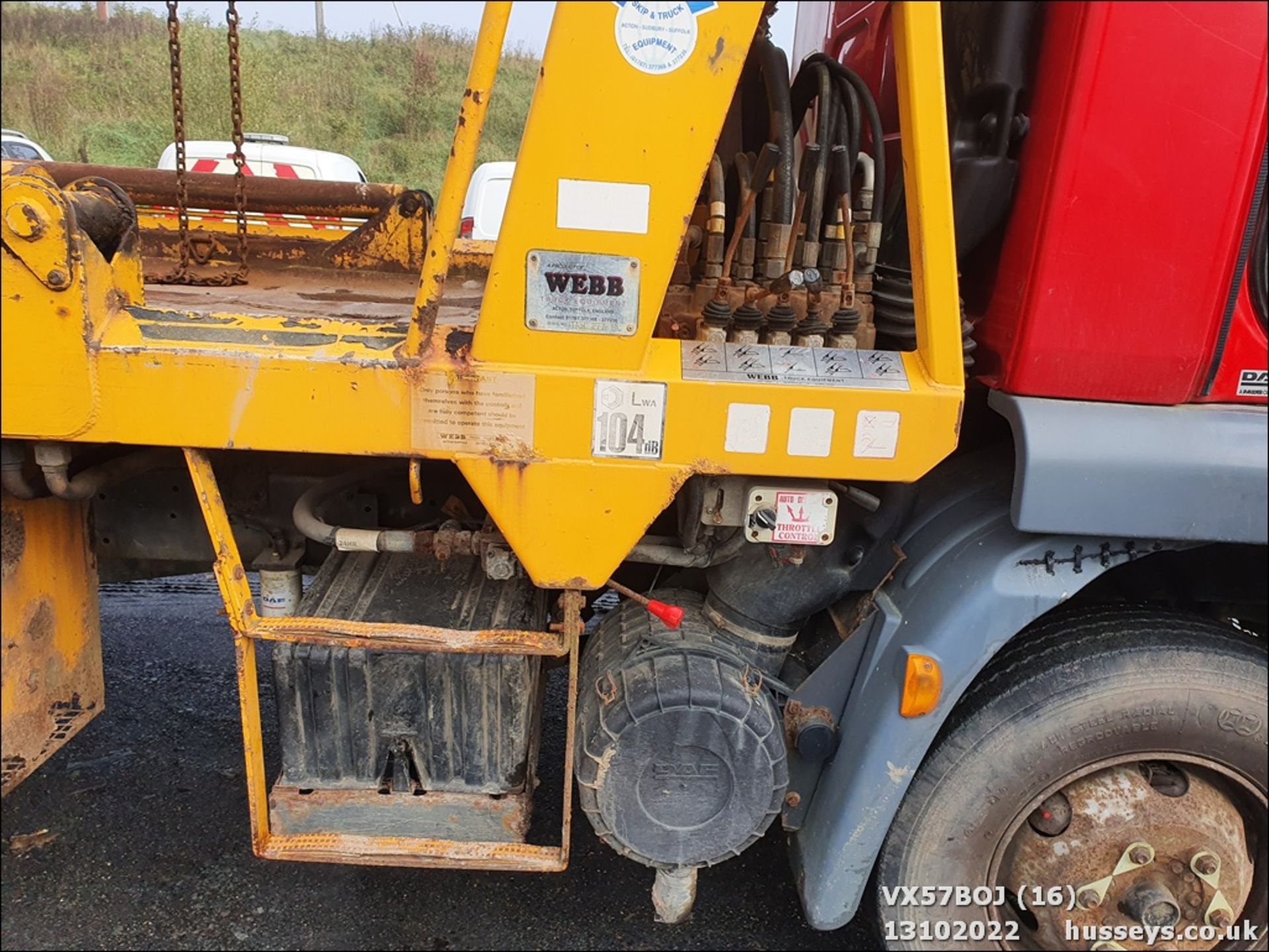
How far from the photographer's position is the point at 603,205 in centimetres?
149

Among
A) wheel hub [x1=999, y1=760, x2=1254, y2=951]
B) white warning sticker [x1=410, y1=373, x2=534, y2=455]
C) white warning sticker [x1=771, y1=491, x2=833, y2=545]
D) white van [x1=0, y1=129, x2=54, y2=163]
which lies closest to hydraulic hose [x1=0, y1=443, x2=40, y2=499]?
white warning sticker [x1=410, y1=373, x2=534, y2=455]

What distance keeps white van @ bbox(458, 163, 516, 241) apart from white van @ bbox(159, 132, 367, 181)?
0.94 metres

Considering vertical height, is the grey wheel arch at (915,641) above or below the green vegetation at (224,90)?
below

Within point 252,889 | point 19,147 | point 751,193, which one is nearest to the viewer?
point 751,193

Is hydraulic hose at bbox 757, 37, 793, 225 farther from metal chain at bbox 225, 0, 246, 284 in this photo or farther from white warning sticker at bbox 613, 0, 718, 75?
metal chain at bbox 225, 0, 246, 284

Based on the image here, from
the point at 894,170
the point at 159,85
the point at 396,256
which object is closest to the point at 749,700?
the point at 894,170

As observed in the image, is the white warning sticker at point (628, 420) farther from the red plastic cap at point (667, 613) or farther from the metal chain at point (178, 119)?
the metal chain at point (178, 119)

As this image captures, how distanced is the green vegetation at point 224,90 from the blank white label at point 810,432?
155 cm

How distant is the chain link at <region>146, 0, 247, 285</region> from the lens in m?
1.99

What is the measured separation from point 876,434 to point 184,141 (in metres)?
1.86

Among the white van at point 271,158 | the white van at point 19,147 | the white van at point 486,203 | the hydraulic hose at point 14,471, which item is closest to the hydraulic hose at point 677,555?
the hydraulic hose at point 14,471

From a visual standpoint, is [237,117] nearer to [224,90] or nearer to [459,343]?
[459,343]

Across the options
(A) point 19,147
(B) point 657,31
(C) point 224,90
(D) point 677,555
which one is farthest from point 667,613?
(A) point 19,147

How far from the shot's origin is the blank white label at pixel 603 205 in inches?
58.4
